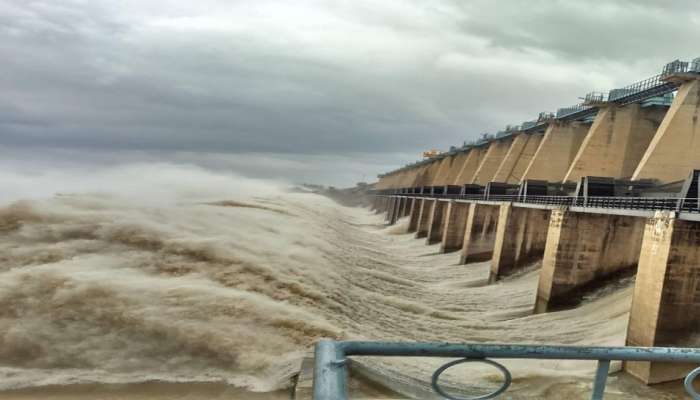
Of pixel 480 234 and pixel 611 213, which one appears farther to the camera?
pixel 480 234

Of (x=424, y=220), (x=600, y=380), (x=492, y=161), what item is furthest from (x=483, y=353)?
(x=492, y=161)

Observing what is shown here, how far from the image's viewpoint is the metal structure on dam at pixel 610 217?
477 inches

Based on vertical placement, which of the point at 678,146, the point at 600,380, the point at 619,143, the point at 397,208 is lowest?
the point at 397,208

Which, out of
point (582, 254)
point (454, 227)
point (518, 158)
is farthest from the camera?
point (518, 158)

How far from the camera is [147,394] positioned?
8.55 metres

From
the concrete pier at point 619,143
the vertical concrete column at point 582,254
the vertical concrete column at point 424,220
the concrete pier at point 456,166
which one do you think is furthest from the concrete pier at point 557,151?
the concrete pier at point 456,166

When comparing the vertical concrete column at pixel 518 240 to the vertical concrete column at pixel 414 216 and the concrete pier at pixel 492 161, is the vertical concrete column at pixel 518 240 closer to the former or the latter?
the vertical concrete column at pixel 414 216

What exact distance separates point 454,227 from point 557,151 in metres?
11.5

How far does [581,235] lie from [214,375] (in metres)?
15.4

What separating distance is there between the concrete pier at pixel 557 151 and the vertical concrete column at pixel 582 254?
18.6 metres

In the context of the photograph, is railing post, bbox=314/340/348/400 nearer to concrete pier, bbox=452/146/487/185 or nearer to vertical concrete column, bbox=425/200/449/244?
vertical concrete column, bbox=425/200/449/244

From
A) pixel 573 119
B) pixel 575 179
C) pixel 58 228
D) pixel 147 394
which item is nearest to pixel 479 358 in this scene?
pixel 147 394

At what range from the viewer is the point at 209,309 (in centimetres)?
1156

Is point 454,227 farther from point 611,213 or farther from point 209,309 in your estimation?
point 209,309
